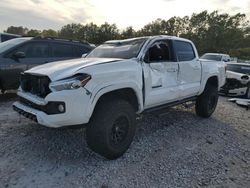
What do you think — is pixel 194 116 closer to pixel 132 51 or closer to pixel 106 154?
pixel 132 51

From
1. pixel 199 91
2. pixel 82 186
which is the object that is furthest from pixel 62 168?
pixel 199 91

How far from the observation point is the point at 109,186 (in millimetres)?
3303

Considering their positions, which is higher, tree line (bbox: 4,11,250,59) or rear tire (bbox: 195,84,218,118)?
tree line (bbox: 4,11,250,59)

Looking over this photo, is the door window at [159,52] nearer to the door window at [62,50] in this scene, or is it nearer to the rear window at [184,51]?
the rear window at [184,51]

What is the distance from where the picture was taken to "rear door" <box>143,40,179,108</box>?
174 inches

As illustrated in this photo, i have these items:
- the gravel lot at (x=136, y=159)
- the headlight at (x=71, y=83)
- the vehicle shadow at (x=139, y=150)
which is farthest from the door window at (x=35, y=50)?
the headlight at (x=71, y=83)

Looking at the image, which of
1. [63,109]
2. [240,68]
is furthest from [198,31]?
[63,109]

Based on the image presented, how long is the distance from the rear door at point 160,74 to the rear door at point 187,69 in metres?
0.21

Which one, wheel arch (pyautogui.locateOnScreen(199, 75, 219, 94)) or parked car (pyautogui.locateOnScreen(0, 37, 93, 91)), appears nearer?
wheel arch (pyautogui.locateOnScreen(199, 75, 219, 94))

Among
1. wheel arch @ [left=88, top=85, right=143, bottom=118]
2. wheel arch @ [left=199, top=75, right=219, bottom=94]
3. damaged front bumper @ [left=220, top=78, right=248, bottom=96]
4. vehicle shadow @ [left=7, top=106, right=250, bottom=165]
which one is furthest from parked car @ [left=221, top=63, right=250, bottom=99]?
wheel arch @ [left=88, top=85, right=143, bottom=118]

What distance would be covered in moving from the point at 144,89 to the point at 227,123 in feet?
10.3

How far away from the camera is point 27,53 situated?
24.2 feet

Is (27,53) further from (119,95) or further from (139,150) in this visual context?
(139,150)

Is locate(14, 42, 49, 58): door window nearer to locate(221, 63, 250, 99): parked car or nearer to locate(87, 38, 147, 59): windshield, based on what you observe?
locate(87, 38, 147, 59): windshield
